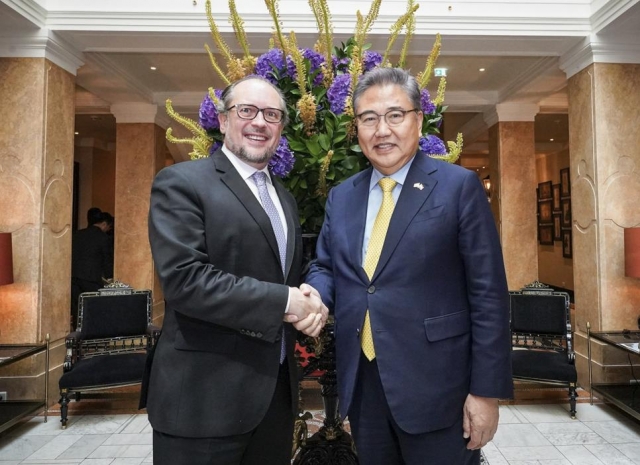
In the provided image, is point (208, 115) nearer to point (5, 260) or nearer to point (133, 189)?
point (5, 260)

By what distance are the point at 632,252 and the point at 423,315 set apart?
12.1 ft

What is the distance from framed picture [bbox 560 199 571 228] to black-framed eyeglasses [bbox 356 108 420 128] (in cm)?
1117

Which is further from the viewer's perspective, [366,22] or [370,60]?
[370,60]

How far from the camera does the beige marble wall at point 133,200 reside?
25.0 feet

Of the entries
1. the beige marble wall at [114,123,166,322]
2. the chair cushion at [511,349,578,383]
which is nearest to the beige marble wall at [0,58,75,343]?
the beige marble wall at [114,123,166,322]

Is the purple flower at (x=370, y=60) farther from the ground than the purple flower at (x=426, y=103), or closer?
farther from the ground

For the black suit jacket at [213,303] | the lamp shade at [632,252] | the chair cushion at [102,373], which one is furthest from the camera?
the lamp shade at [632,252]

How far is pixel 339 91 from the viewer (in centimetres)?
149

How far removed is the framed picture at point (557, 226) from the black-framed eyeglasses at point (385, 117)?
1190cm

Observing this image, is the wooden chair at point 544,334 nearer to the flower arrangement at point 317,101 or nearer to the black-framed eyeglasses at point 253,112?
the flower arrangement at point 317,101

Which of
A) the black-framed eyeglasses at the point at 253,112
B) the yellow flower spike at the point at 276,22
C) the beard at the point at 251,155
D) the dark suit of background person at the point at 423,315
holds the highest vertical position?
the yellow flower spike at the point at 276,22

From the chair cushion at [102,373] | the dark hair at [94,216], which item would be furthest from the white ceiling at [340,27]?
the chair cushion at [102,373]

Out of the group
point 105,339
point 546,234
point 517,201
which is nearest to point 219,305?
point 105,339

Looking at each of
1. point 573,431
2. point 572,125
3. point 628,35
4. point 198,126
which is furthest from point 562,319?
point 198,126
